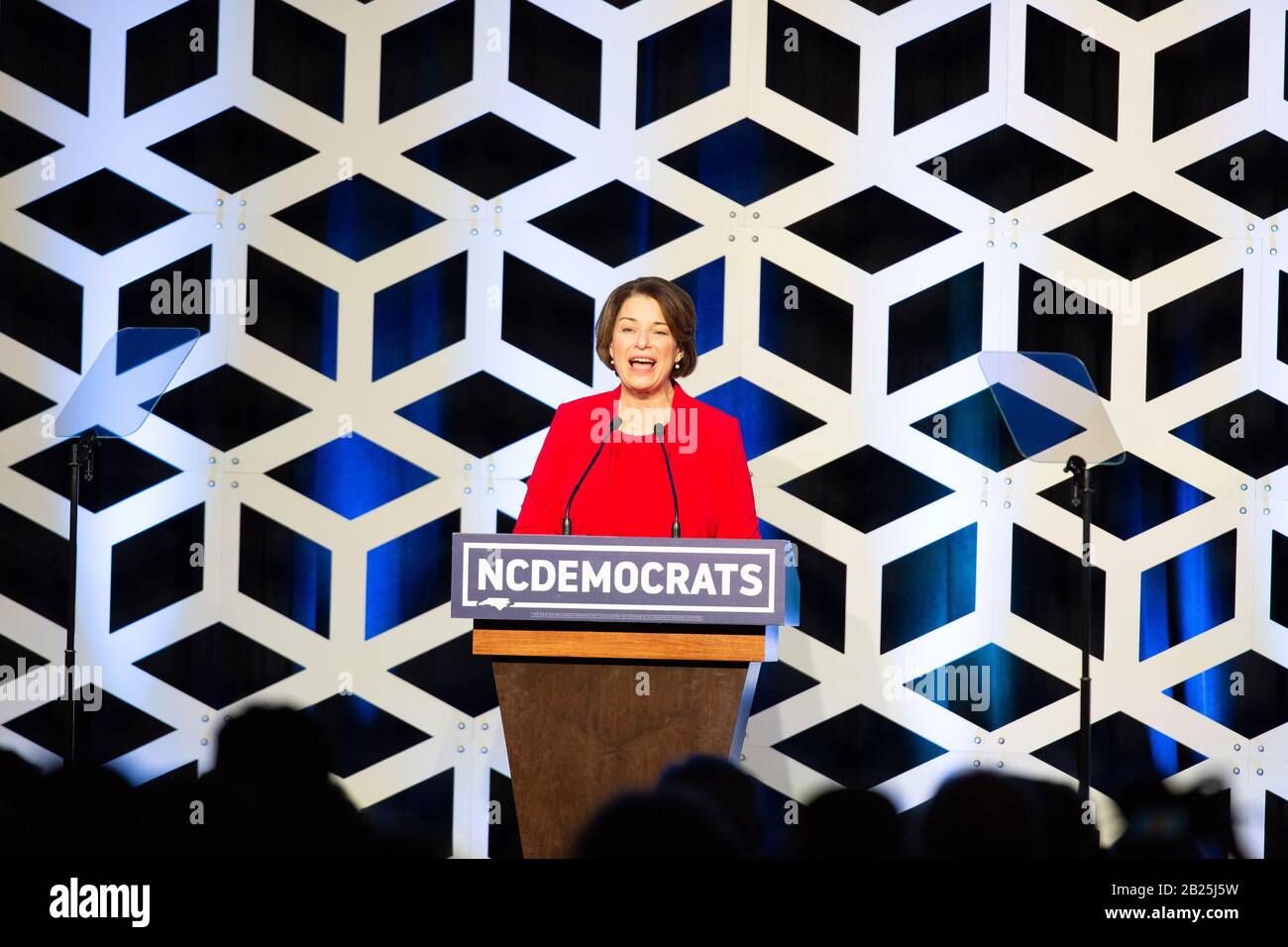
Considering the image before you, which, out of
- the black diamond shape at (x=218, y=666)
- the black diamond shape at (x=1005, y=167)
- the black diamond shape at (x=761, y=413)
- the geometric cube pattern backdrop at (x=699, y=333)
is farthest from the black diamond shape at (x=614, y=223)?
the black diamond shape at (x=218, y=666)

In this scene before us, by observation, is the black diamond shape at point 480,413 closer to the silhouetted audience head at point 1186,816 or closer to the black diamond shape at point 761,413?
the black diamond shape at point 761,413

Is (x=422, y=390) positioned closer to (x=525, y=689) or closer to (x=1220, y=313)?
(x=525, y=689)

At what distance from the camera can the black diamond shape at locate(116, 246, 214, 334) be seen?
410cm

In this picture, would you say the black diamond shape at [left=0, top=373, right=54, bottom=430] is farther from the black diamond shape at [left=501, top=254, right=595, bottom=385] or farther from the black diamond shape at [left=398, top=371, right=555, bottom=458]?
the black diamond shape at [left=501, top=254, right=595, bottom=385]

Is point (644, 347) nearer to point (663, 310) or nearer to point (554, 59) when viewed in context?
point (663, 310)

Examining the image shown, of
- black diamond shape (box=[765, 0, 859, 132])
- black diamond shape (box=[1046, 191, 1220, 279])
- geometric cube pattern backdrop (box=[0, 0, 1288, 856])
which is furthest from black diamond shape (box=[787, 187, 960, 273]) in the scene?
black diamond shape (box=[1046, 191, 1220, 279])

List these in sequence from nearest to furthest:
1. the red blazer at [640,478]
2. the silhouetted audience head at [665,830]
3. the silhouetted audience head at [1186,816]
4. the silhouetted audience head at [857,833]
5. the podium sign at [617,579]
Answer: the silhouetted audience head at [665,830], the silhouetted audience head at [857,833], the podium sign at [617,579], the red blazer at [640,478], the silhouetted audience head at [1186,816]

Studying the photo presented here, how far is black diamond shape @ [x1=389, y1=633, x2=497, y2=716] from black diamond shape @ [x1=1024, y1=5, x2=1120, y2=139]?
2393 mm

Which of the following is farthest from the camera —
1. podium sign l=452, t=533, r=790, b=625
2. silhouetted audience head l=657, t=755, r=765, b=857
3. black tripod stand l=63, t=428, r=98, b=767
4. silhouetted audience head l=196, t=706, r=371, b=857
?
black tripod stand l=63, t=428, r=98, b=767

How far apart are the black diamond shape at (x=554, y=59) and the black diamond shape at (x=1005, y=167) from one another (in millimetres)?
1029

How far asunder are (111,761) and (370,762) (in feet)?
2.52

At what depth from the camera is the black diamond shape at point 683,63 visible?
411 centimetres
